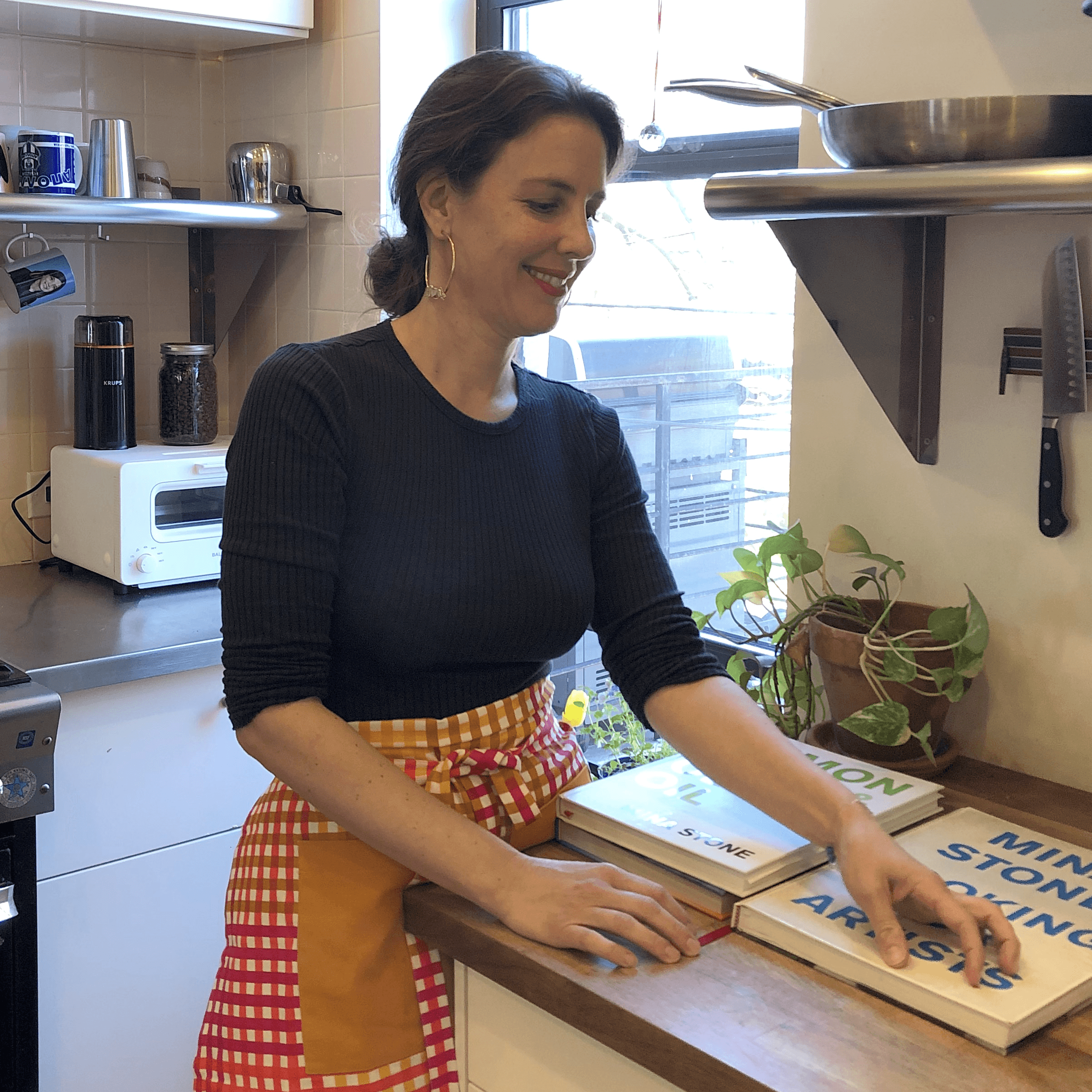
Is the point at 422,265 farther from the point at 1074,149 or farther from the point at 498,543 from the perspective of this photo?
the point at 1074,149

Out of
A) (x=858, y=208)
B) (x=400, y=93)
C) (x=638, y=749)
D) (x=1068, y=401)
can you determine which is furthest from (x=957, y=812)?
(x=400, y=93)

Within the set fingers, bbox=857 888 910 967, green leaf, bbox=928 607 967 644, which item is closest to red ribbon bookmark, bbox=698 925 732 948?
fingers, bbox=857 888 910 967

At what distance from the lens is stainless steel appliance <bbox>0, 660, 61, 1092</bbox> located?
167 centimetres

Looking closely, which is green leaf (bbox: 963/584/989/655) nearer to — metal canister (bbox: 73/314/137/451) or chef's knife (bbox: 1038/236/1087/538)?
chef's knife (bbox: 1038/236/1087/538)

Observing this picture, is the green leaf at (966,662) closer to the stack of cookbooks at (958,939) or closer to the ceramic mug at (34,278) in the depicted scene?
the stack of cookbooks at (958,939)

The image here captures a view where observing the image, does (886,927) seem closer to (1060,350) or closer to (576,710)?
(1060,350)

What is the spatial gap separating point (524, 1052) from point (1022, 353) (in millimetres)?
885

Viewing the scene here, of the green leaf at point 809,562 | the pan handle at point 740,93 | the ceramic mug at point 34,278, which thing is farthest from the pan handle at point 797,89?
the ceramic mug at point 34,278

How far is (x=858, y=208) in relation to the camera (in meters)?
1.13

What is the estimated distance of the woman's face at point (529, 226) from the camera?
1204 millimetres

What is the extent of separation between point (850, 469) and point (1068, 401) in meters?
0.30

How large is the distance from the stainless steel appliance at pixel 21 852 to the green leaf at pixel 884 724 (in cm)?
106

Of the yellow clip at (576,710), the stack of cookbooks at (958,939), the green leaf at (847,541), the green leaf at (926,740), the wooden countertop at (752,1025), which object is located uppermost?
the green leaf at (847,541)

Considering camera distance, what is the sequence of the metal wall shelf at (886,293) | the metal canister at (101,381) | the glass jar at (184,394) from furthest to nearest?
1. the glass jar at (184,394)
2. the metal canister at (101,381)
3. the metal wall shelf at (886,293)
